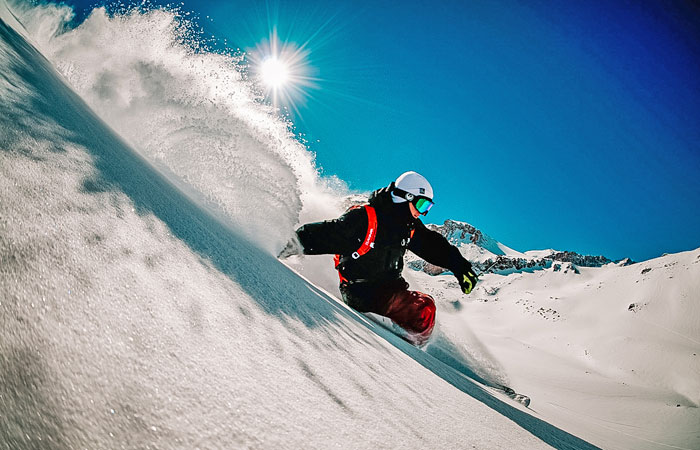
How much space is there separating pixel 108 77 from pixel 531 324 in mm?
33287

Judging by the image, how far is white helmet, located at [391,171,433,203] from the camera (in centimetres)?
418

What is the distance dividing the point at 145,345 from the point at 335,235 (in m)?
3.23

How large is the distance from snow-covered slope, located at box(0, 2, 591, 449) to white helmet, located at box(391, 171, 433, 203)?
2753 mm

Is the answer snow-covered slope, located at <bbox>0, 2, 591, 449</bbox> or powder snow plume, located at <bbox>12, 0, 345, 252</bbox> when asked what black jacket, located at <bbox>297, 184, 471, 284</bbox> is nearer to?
powder snow plume, located at <bbox>12, 0, 345, 252</bbox>

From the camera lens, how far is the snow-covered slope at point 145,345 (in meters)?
0.58

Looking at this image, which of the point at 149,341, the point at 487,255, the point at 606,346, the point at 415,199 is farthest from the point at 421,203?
the point at 487,255

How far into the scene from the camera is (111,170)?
1.79 m

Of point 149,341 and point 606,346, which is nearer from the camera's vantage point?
point 149,341

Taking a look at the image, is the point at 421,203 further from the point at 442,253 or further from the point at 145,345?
the point at 145,345

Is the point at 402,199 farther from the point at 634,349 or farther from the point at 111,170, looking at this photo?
the point at 634,349

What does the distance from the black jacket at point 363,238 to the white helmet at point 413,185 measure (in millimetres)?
160

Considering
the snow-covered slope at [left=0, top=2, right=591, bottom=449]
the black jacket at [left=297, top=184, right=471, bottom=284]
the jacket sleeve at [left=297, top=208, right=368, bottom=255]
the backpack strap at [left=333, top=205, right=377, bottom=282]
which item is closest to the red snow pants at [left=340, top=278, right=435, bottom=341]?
the black jacket at [left=297, top=184, right=471, bottom=284]

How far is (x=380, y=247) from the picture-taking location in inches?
165

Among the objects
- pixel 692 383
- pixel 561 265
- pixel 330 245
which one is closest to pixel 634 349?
pixel 692 383
